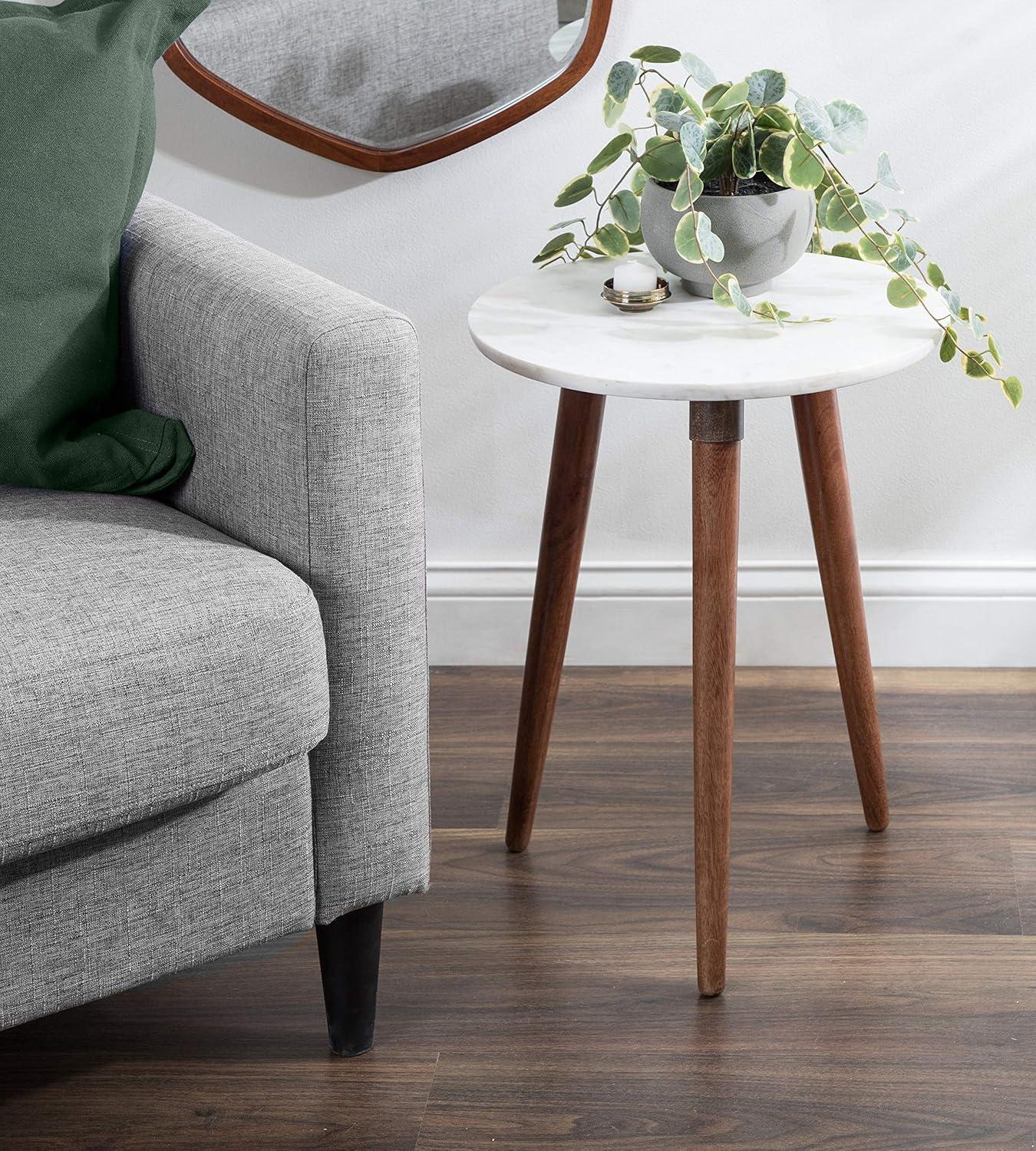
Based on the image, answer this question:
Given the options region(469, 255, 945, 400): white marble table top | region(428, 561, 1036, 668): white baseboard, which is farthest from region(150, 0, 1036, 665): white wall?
region(469, 255, 945, 400): white marble table top

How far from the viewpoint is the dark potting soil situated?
3.96 feet

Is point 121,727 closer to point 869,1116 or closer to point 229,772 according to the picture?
point 229,772

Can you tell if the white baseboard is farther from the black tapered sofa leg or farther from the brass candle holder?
the black tapered sofa leg

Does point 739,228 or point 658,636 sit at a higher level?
point 739,228

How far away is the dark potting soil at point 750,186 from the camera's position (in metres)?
1.21

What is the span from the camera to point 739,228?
1.19 m

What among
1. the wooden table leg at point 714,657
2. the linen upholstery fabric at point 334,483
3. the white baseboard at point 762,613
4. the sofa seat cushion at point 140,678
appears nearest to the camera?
the sofa seat cushion at point 140,678

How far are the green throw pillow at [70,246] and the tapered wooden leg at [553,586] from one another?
0.36 m

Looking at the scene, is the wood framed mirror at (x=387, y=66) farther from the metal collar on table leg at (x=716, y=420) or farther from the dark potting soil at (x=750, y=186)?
the metal collar on table leg at (x=716, y=420)

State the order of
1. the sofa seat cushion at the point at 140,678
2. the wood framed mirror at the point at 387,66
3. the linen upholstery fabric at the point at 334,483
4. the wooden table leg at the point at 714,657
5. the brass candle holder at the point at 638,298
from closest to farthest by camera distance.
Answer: the sofa seat cushion at the point at 140,678 → the linen upholstery fabric at the point at 334,483 → the wooden table leg at the point at 714,657 → the brass candle holder at the point at 638,298 → the wood framed mirror at the point at 387,66

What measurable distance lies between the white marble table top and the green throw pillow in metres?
0.32

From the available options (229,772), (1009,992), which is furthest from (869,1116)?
(229,772)

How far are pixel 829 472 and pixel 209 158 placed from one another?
87cm

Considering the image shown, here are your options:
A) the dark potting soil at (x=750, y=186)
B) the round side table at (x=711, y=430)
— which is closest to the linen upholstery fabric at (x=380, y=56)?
the round side table at (x=711, y=430)
